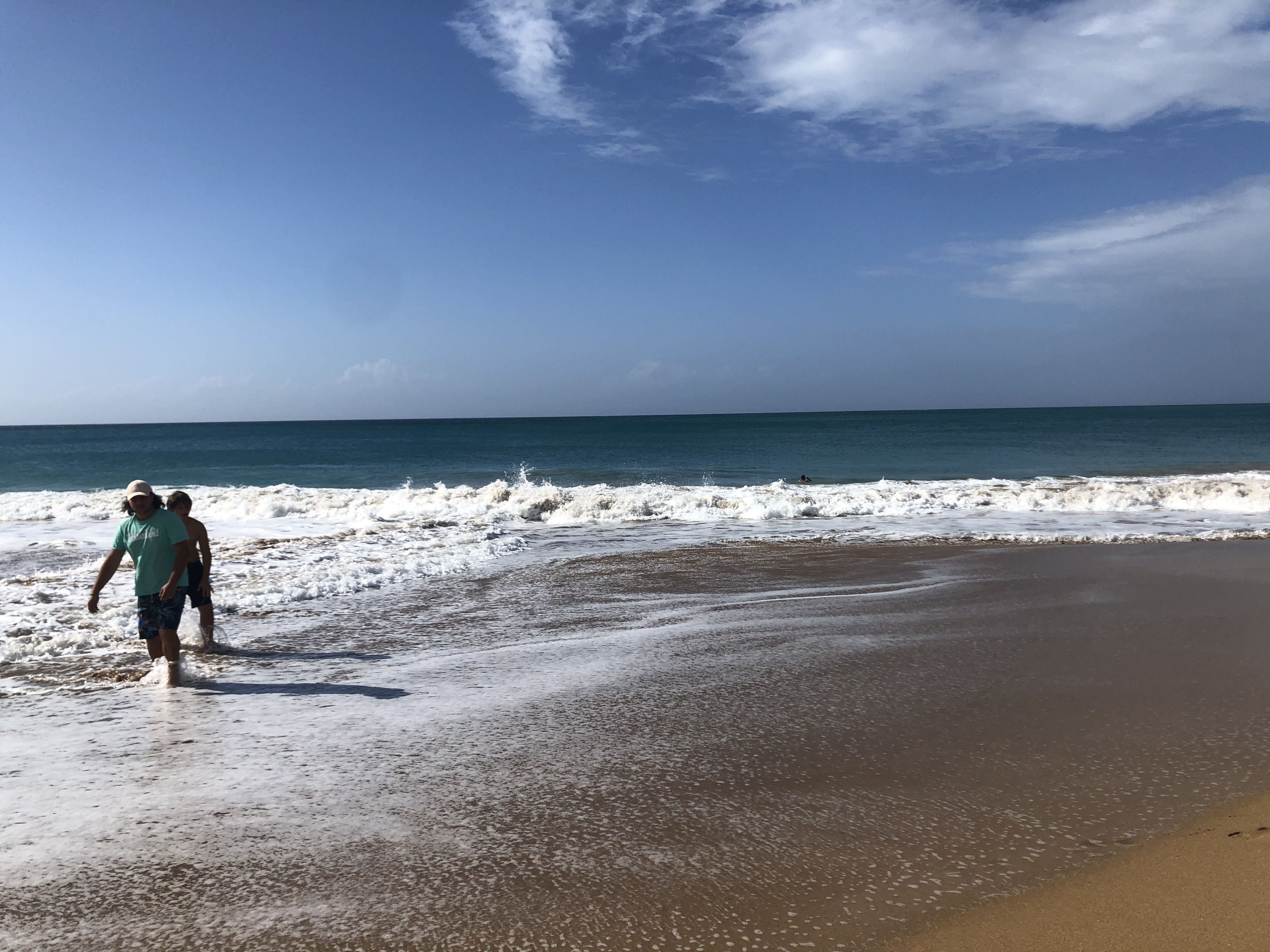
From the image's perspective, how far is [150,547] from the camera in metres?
6.60

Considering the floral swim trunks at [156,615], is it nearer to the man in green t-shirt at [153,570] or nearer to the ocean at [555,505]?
the man in green t-shirt at [153,570]

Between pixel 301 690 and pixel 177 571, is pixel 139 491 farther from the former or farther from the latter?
pixel 301 690

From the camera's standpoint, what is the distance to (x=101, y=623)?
332 inches

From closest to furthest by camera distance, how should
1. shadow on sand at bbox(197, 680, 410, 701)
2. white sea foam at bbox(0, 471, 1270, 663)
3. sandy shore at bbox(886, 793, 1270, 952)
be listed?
sandy shore at bbox(886, 793, 1270, 952)
shadow on sand at bbox(197, 680, 410, 701)
white sea foam at bbox(0, 471, 1270, 663)

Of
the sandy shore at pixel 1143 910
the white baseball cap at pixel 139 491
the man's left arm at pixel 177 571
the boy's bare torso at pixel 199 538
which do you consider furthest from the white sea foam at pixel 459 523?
the sandy shore at pixel 1143 910

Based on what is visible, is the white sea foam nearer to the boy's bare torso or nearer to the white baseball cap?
the boy's bare torso

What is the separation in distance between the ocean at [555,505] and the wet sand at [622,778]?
10.9ft

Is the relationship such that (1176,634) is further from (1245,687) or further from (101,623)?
(101,623)

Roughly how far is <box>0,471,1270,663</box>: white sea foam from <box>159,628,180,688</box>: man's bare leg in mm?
1657

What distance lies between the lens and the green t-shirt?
6566 mm

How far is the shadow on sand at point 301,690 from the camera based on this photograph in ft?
20.7

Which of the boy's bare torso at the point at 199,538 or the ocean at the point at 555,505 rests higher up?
the boy's bare torso at the point at 199,538

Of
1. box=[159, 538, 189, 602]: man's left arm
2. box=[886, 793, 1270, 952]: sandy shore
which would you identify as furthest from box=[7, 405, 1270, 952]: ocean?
box=[159, 538, 189, 602]: man's left arm

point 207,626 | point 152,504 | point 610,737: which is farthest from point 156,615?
point 610,737
